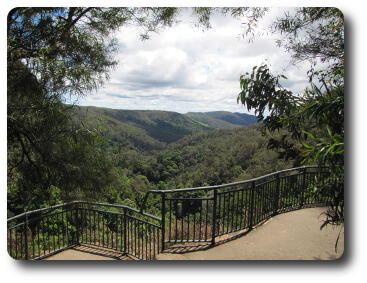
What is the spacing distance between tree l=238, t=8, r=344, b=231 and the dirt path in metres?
0.27

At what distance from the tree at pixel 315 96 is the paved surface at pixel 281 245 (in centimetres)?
28

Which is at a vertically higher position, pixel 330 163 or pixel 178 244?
pixel 330 163

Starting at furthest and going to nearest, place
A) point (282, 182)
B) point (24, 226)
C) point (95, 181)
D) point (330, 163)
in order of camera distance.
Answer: point (95, 181) < point (282, 182) < point (24, 226) < point (330, 163)

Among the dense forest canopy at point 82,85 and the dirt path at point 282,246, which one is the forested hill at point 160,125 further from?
the dirt path at point 282,246

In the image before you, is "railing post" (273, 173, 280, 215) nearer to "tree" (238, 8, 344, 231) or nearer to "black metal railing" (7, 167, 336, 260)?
"black metal railing" (7, 167, 336, 260)

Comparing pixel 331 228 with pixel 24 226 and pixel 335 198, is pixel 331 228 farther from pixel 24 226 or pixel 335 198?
pixel 24 226

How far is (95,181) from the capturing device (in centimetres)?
380

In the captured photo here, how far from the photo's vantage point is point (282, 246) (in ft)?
8.50

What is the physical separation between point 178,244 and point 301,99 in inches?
87.3

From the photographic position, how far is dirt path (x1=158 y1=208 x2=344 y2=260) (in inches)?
96.1

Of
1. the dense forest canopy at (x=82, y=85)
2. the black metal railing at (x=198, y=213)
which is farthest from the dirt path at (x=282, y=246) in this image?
the dense forest canopy at (x=82, y=85)

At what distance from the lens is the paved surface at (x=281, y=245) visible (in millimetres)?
2444

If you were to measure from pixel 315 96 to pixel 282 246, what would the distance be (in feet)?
5.52
